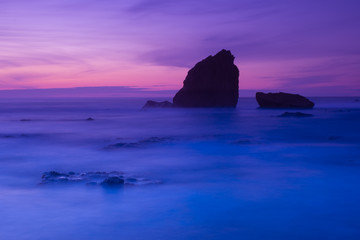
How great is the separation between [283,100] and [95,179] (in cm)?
4200

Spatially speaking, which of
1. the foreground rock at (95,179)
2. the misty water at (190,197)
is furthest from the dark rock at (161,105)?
the foreground rock at (95,179)

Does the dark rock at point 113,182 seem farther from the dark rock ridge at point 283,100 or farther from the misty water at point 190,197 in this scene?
the dark rock ridge at point 283,100

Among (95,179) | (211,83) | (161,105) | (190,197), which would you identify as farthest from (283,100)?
(190,197)

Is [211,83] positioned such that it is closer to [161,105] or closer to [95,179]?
[161,105]

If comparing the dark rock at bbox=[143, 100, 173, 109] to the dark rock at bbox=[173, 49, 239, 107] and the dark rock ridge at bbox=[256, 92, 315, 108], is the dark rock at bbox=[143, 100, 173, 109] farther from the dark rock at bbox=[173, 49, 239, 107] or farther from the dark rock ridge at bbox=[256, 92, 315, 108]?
the dark rock ridge at bbox=[256, 92, 315, 108]

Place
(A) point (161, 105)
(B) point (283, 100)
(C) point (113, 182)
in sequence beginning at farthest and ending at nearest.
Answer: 1. (A) point (161, 105)
2. (B) point (283, 100)
3. (C) point (113, 182)

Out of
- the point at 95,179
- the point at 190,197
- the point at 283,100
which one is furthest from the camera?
the point at 283,100

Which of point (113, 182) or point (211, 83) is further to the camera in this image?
point (211, 83)

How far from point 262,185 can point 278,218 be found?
7.78ft

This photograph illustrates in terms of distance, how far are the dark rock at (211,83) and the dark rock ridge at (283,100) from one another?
5.96 m

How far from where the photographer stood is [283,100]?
47844 millimetres

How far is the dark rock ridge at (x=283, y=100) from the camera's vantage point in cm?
4781

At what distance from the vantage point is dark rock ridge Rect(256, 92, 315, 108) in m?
47.8

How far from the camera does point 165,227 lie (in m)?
6.14
